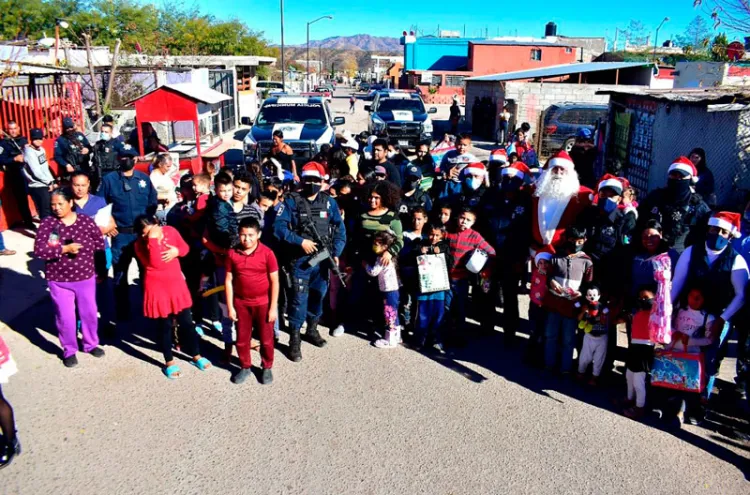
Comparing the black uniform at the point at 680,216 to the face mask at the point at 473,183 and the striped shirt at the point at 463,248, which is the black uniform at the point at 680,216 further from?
the face mask at the point at 473,183

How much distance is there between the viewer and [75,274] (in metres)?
5.53

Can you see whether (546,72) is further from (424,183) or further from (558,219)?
(558,219)

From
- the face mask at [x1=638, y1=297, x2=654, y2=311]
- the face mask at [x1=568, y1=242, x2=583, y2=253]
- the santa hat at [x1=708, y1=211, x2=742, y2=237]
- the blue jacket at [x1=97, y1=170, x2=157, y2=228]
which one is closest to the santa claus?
the face mask at [x1=568, y1=242, x2=583, y2=253]

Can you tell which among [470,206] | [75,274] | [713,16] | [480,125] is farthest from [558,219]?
[480,125]

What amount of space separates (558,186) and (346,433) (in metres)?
2.97

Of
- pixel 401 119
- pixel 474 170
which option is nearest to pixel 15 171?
pixel 474 170

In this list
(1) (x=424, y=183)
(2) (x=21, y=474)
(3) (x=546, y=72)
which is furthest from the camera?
(3) (x=546, y=72)

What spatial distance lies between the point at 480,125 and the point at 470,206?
2165 centimetres

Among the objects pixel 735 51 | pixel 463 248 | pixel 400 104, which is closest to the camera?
pixel 463 248

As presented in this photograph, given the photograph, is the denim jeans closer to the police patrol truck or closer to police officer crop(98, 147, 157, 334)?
police officer crop(98, 147, 157, 334)

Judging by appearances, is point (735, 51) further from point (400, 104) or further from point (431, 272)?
point (431, 272)

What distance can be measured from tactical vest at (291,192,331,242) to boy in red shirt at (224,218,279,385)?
2.26ft

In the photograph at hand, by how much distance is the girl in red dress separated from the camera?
5.38 metres

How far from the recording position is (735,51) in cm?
1661
